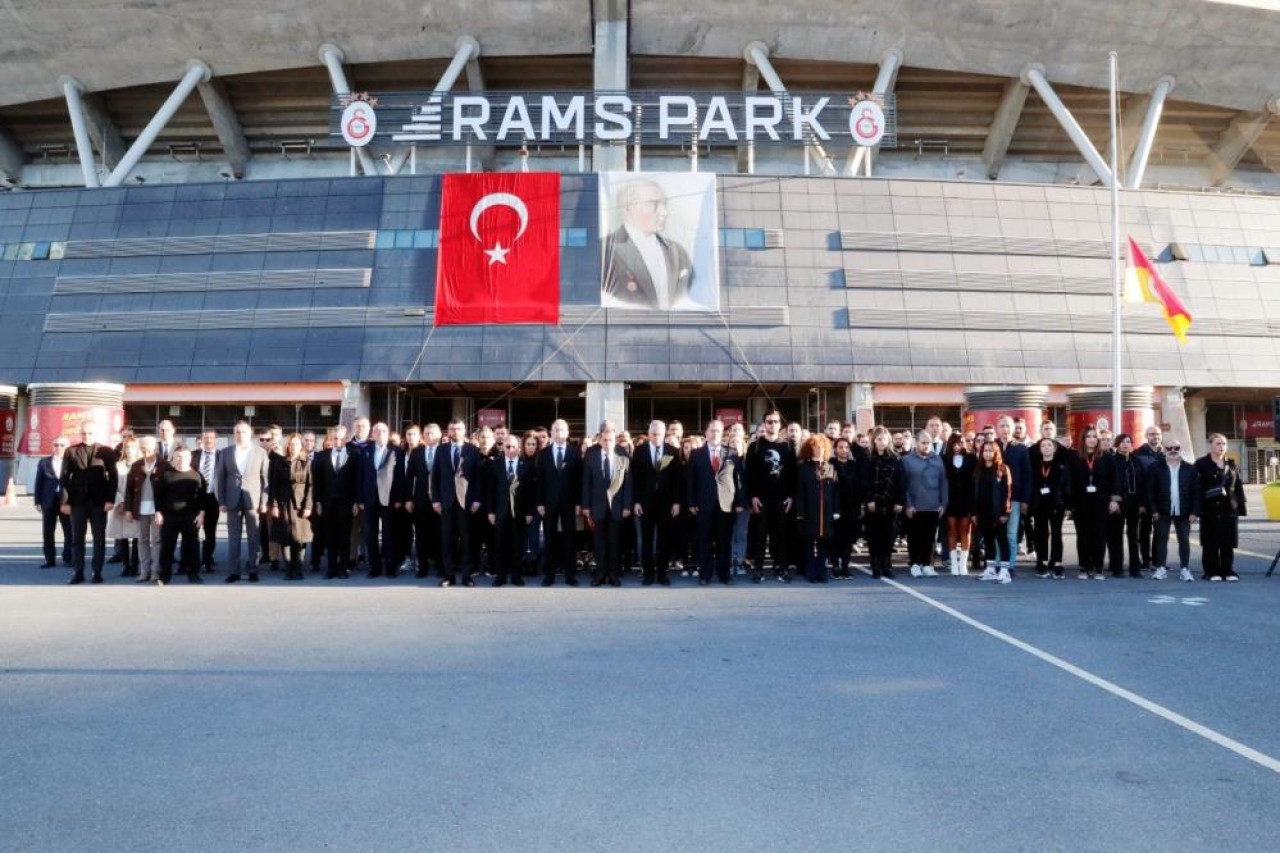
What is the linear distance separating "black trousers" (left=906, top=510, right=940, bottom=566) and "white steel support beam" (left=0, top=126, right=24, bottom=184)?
133ft

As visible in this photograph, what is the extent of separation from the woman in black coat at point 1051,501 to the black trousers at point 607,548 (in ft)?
19.1

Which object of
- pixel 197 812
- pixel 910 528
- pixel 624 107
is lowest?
pixel 197 812

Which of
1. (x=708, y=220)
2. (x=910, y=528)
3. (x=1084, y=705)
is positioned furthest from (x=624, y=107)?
(x=1084, y=705)

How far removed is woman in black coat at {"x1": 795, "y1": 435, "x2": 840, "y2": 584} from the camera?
33.4 ft

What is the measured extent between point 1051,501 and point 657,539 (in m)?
5.47

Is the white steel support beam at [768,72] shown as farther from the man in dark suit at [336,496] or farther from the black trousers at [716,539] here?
the man in dark suit at [336,496]

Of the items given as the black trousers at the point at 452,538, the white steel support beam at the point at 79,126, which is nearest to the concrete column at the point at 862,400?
the black trousers at the point at 452,538

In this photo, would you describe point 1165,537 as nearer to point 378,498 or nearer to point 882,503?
point 882,503

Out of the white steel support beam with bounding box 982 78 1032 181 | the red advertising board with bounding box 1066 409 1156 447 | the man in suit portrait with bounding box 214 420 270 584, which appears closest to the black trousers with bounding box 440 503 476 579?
the man in suit portrait with bounding box 214 420 270 584

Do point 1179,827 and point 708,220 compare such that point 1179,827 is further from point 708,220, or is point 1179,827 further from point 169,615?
point 708,220

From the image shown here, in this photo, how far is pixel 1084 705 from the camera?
4.93 m

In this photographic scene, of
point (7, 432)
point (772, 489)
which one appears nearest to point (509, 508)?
point (772, 489)

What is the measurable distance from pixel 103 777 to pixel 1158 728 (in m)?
5.59

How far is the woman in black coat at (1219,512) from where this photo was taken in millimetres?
10328
